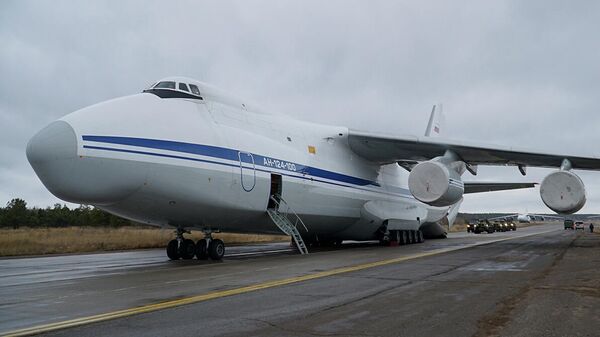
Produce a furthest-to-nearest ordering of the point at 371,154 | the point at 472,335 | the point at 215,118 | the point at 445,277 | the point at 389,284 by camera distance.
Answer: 1. the point at 371,154
2. the point at 215,118
3. the point at 445,277
4. the point at 389,284
5. the point at 472,335

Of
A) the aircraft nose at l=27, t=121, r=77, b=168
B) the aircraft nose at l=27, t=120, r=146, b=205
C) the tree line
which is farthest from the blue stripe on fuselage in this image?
the tree line

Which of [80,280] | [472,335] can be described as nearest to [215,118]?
[80,280]

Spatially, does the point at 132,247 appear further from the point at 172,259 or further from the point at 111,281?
the point at 111,281

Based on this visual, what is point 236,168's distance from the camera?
1366 cm

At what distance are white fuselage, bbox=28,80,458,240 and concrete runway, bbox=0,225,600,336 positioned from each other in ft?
7.00

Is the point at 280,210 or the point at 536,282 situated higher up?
the point at 280,210

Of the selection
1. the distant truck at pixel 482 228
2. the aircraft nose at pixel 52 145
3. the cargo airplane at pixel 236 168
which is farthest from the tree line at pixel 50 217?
the aircraft nose at pixel 52 145

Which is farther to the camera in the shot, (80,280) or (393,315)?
(80,280)

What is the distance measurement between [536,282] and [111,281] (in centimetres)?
724

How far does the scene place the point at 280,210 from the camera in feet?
50.9

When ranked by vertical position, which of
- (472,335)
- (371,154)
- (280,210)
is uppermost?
(371,154)

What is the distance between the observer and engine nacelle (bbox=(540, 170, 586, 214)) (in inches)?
629

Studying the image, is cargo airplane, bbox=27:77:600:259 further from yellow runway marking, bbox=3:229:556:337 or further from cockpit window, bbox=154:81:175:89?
yellow runway marking, bbox=3:229:556:337

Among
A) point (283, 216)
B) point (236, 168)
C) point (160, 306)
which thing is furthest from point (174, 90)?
point (160, 306)
